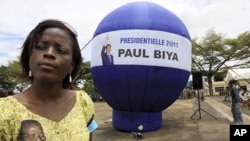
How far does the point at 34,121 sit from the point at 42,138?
10 cm

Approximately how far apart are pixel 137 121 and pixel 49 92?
8857 millimetres

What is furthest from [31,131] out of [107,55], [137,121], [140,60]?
[137,121]

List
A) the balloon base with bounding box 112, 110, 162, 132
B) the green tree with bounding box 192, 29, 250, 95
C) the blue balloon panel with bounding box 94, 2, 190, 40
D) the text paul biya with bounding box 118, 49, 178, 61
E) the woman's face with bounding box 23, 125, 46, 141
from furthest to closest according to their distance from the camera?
1. the green tree with bounding box 192, 29, 250, 95
2. the balloon base with bounding box 112, 110, 162, 132
3. the blue balloon panel with bounding box 94, 2, 190, 40
4. the text paul biya with bounding box 118, 49, 178, 61
5. the woman's face with bounding box 23, 125, 46, 141

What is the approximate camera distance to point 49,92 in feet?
6.22

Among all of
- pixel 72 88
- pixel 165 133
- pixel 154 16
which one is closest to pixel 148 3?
pixel 154 16

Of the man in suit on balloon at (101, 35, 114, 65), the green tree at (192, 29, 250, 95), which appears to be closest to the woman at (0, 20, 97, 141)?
the man in suit on balloon at (101, 35, 114, 65)

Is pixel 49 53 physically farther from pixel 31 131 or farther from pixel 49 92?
pixel 31 131

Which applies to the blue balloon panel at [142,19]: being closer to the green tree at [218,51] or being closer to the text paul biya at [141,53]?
the text paul biya at [141,53]

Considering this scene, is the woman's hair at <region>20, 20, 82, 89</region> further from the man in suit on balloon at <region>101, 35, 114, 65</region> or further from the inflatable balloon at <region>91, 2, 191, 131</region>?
the man in suit on balloon at <region>101, 35, 114, 65</region>

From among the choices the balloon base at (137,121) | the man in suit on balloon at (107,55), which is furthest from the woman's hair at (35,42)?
the balloon base at (137,121)

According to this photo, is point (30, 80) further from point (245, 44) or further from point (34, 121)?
point (245, 44)

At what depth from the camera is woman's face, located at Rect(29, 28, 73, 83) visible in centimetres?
177

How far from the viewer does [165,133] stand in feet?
35.2

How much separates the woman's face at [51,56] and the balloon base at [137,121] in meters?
8.78
